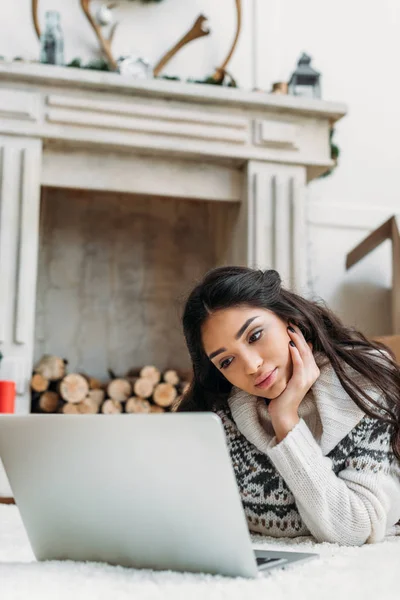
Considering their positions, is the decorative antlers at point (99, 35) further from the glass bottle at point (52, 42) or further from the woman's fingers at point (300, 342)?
the woman's fingers at point (300, 342)

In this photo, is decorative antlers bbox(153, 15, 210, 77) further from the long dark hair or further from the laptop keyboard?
the laptop keyboard

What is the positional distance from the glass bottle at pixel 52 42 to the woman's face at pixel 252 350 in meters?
1.73

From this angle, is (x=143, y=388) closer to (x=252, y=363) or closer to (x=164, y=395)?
(x=164, y=395)

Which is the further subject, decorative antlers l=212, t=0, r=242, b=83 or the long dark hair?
decorative antlers l=212, t=0, r=242, b=83

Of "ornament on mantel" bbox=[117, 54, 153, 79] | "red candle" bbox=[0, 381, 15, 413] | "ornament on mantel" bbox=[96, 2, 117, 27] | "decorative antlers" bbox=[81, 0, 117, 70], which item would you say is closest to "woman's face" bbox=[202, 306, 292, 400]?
"red candle" bbox=[0, 381, 15, 413]

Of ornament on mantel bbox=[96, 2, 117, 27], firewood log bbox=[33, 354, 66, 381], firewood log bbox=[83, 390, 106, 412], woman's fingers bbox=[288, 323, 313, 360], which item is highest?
ornament on mantel bbox=[96, 2, 117, 27]

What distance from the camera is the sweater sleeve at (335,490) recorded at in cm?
112

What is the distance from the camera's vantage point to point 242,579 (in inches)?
29.9

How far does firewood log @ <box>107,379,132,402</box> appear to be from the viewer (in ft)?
8.76

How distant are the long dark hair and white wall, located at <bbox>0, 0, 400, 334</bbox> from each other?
1.71m

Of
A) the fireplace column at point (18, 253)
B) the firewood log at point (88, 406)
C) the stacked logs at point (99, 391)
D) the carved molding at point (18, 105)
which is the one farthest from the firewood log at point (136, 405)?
the carved molding at point (18, 105)

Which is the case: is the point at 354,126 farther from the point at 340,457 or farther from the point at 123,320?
the point at 340,457

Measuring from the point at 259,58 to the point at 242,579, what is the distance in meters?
2.71

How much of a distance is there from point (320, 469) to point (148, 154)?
1.72 m
